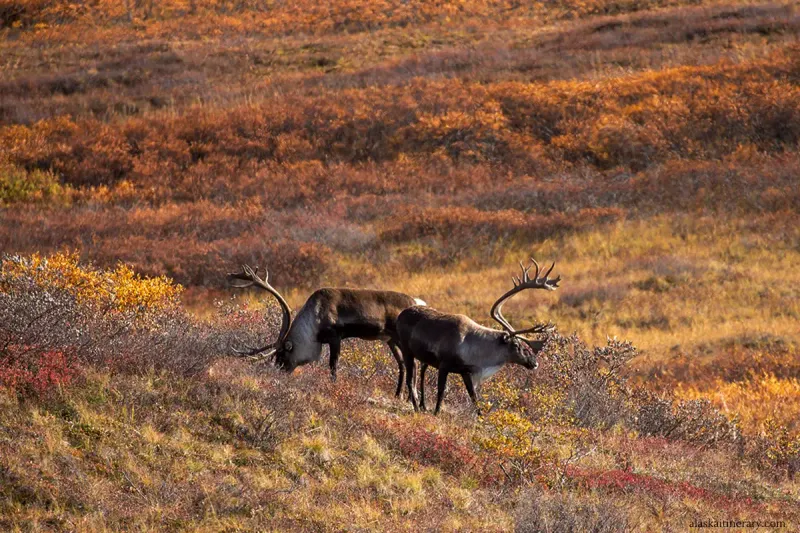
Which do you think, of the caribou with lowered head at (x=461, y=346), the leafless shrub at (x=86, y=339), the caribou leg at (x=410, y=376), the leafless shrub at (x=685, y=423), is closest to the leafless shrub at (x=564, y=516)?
the caribou with lowered head at (x=461, y=346)

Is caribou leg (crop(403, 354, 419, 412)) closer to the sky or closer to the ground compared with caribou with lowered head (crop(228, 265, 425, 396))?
closer to the ground

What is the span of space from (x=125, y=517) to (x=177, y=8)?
5308 centimetres

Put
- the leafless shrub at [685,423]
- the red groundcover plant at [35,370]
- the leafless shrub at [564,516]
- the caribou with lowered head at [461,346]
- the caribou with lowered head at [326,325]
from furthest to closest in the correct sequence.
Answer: the leafless shrub at [685,423] → the caribou with lowered head at [326,325] → the caribou with lowered head at [461,346] → the red groundcover plant at [35,370] → the leafless shrub at [564,516]

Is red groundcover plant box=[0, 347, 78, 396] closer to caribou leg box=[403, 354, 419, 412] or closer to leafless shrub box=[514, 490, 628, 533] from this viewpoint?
caribou leg box=[403, 354, 419, 412]

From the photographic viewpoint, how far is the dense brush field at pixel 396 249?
8.34 metres

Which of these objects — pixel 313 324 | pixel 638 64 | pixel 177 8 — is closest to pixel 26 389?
pixel 313 324

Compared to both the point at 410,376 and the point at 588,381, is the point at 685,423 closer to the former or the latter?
the point at 588,381

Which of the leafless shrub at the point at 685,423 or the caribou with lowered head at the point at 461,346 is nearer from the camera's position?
the caribou with lowered head at the point at 461,346

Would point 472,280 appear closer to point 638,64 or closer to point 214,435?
point 214,435

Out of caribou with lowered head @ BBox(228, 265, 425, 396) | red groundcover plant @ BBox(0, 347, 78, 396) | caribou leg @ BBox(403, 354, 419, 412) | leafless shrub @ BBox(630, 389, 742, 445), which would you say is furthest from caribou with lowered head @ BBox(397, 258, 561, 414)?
red groundcover plant @ BBox(0, 347, 78, 396)

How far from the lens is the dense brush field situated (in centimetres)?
834

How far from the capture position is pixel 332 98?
37.1 m

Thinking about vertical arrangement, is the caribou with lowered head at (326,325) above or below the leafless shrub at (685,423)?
above

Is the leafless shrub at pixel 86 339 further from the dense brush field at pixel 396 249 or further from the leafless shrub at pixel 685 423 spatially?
the leafless shrub at pixel 685 423
